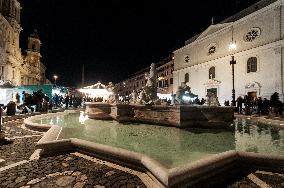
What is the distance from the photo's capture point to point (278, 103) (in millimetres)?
17422

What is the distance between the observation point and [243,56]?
28203 millimetres

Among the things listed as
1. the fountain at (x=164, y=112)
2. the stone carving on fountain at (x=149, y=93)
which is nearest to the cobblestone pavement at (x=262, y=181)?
the fountain at (x=164, y=112)

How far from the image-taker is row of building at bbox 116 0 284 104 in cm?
2405

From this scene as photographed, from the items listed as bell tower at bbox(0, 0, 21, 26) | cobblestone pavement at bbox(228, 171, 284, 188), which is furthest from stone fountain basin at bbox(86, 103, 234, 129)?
bell tower at bbox(0, 0, 21, 26)

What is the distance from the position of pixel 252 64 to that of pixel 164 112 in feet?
71.0

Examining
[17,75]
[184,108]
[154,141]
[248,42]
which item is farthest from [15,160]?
[17,75]

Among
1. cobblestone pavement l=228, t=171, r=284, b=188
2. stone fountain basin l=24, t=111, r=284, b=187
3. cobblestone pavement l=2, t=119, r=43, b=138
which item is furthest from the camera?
cobblestone pavement l=2, t=119, r=43, b=138

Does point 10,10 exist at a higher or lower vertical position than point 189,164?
higher

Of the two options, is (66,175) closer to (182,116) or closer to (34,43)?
(182,116)

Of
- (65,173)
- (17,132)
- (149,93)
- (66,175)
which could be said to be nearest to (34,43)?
(149,93)

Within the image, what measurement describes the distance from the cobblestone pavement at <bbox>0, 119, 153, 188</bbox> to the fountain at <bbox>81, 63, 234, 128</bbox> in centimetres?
515

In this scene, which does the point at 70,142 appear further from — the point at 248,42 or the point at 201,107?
the point at 248,42

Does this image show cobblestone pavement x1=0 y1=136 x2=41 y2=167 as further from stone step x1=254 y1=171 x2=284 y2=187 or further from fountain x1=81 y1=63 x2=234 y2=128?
fountain x1=81 y1=63 x2=234 y2=128

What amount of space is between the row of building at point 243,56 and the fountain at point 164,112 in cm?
1572
